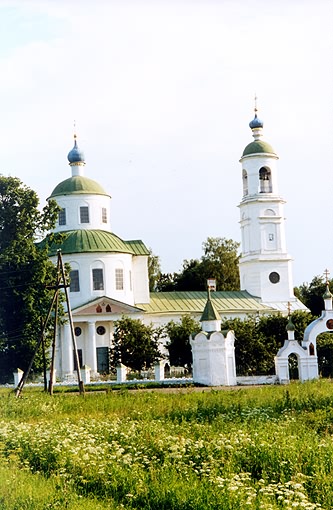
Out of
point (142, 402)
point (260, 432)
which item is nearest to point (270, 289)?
point (142, 402)

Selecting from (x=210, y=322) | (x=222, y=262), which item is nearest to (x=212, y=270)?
(x=222, y=262)

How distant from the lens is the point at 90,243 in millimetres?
44469

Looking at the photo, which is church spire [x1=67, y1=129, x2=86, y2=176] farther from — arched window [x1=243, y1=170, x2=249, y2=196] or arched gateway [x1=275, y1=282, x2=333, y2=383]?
arched gateway [x1=275, y1=282, x2=333, y2=383]

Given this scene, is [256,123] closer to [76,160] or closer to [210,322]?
[76,160]

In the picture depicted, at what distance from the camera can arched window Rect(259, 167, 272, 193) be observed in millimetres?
49441

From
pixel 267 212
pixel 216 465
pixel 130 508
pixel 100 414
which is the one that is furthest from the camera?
pixel 267 212

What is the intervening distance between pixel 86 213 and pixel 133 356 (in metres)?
10.5

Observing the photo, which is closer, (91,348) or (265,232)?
(91,348)

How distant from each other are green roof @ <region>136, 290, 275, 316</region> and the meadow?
29.6 m

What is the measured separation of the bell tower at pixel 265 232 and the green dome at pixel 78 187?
8.65 m

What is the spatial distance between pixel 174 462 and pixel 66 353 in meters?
31.5

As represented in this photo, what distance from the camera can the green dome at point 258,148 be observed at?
160 ft

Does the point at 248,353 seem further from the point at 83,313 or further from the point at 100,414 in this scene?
the point at 100,414

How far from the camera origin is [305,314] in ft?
134
